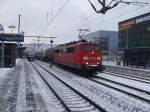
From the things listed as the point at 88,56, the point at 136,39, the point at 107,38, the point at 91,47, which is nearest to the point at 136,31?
the point at 136,39

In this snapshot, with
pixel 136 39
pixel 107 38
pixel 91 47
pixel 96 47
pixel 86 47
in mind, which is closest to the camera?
pixel 86 47

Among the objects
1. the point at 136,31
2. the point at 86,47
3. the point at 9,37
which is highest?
the point at 136,31

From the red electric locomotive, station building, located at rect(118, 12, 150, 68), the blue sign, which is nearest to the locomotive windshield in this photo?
the red electric locomotive

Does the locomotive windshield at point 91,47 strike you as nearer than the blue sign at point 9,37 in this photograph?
Yes

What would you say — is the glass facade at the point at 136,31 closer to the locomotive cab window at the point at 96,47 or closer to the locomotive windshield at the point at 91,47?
the locomotive cab window at the point at 96,47

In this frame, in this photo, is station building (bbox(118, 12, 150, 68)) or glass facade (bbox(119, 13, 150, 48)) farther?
glass facade (bbox(119, 13, 150, 48))

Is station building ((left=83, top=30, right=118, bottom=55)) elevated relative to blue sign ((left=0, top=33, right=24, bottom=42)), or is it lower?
elevated

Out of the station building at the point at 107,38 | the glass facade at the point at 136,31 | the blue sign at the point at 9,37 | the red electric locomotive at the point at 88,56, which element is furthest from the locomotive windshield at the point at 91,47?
the station building at the point at 107,38

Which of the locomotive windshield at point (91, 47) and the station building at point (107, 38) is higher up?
the station building at point (107, 38)

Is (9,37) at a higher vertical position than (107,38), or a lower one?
lower

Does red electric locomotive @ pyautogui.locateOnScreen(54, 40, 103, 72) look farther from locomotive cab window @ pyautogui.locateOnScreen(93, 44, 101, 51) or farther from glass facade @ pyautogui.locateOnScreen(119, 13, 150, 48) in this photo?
glass facade @ pyautogui.locateOnScreen(119, 13, 150, 48)

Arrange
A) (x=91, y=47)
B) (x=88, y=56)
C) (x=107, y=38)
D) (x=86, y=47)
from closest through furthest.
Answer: (x=88, y=56) → (x=86, y=47) → (x=91, y=47) → (x=107, y=38)

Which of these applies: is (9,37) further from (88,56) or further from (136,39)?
(136,39)

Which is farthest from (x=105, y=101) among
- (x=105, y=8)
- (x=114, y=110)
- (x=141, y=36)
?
(x=141, y=36)
